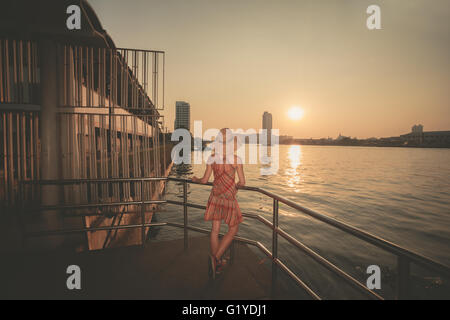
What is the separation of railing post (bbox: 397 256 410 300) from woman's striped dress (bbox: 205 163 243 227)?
1669mm

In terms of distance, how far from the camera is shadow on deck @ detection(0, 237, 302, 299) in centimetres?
262

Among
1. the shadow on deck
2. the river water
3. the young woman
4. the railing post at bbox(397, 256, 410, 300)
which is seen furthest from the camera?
the river water

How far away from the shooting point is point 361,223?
14.5 meters

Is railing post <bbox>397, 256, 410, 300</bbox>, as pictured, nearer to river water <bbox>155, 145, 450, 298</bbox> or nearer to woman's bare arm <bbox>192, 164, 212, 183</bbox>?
woman's bare arm <bbox>192, 164, 212, 183</bbox>

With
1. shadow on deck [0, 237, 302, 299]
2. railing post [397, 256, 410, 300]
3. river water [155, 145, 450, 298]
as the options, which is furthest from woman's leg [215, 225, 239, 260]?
river water [155, 145, 450, 298]

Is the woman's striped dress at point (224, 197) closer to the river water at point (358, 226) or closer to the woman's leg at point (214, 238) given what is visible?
the woman's leg at point (214, 238)

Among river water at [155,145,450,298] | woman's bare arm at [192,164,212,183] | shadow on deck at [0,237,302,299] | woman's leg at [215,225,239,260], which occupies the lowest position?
river water at [155,145,450,298]

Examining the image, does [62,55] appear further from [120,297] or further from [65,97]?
[120,297]

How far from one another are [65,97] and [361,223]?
16.3m

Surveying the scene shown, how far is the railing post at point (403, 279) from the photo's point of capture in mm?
1325

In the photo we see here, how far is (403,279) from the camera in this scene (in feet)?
4.42

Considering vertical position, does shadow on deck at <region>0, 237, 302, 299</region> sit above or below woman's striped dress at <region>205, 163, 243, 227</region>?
below

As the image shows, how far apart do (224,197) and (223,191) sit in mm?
79

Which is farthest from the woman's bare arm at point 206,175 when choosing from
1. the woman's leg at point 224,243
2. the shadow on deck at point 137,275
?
the shadow on deck at point 137,275
